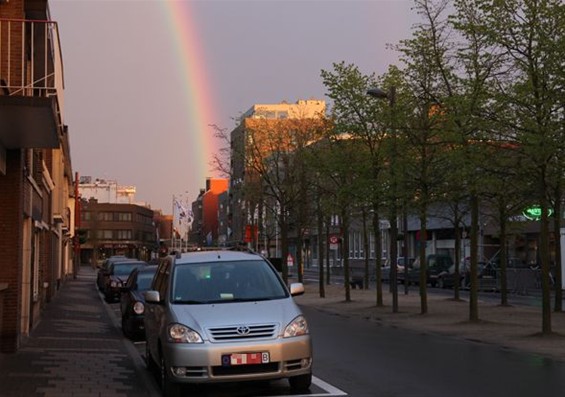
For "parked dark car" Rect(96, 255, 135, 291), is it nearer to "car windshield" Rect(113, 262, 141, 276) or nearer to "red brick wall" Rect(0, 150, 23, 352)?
"car windshield" Rect(113, 262, 141, 276)

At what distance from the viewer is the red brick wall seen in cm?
1340

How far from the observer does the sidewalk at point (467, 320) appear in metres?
15.9

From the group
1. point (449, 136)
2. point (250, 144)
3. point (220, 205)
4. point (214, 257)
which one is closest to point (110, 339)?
point (214, 257)

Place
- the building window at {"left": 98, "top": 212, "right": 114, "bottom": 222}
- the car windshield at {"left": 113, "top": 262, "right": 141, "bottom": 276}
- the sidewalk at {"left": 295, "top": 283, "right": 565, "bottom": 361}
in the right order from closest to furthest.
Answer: the sidewalk at {"left": 295, "top": 283, "right": 565, "bottom": 361} < the car windshield at {"left": 113, "top": 262, "right": 141, "bottom": 276} < the building window at {"left": 98, "top": 212, "right": 114, "bottom": 222}

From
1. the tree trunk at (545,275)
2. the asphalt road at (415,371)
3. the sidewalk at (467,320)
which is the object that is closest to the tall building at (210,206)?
the sidewalk at (467,320)

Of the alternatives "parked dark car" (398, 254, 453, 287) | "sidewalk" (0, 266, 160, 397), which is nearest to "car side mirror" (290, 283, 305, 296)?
"sidewalk" (0, 266, 160, 397)

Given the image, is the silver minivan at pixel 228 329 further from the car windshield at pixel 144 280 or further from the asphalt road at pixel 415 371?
the car windshield at pixel 144 280

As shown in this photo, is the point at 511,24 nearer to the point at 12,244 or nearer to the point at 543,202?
the point at 543,202

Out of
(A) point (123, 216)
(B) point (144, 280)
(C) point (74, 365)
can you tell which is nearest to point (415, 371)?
(C) point (74, 365)

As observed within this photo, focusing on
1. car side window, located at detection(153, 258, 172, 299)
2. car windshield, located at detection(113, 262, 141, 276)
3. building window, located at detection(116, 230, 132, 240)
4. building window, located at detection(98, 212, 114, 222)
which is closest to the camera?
car side window, located at detection(153, 258, 172, 299)

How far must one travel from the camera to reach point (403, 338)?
17047 mm

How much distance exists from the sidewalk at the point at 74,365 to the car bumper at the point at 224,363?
1.13 metres

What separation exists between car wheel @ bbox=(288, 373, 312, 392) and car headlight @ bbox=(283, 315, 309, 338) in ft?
1.96

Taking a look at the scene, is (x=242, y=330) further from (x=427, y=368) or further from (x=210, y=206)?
(x=210, y=206)
